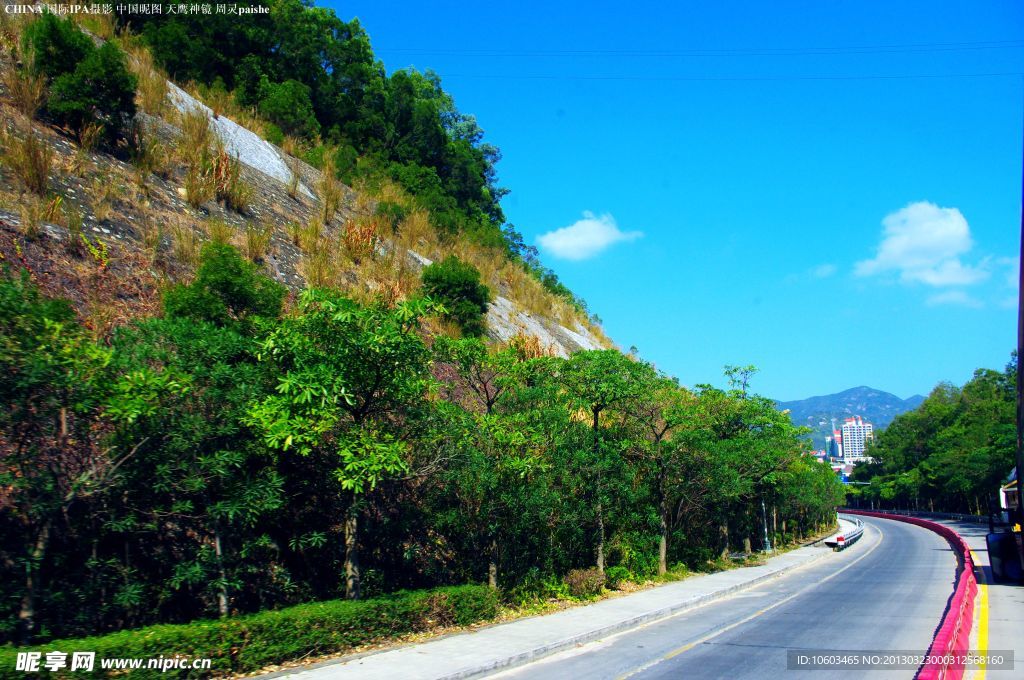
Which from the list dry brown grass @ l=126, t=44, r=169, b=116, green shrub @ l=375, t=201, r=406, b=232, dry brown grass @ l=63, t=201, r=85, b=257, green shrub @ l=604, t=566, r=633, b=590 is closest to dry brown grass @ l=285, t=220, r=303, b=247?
dry brown grass @ l=126, t=44, r=169, b=116

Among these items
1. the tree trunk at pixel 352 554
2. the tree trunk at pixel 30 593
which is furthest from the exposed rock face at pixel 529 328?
the tree trunk at pixel 30 593

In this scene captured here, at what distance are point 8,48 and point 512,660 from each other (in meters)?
20.1

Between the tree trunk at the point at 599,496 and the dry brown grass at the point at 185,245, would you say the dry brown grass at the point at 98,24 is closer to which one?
the dry brown grass at the point at 185,245

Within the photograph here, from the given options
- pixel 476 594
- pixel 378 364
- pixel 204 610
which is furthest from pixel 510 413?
pixel 204 610

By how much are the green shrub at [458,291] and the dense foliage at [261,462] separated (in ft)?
18.8

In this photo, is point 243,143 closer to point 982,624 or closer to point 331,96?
point 331,96

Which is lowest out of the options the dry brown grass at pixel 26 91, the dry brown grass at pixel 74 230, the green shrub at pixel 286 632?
the green shrub at pixel 286 632

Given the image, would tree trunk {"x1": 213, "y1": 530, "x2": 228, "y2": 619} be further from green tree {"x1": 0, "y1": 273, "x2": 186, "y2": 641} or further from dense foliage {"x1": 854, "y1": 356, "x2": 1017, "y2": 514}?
dense foliage {"x1": 854, "y1": 356, "x2": 1017, "y2": 514}

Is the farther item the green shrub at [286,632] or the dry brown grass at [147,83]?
the dry brown grass at [147,83]

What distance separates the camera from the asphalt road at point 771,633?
966cm

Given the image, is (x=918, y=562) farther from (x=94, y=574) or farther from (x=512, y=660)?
(x=94, y=574)

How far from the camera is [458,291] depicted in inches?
890

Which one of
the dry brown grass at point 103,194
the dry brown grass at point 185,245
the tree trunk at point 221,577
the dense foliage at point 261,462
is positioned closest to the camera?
the dense foliage at point 261,462

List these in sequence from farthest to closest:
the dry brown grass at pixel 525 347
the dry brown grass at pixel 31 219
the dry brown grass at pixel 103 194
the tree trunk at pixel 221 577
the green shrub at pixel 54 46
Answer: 1. the dry brown grass at pixel 525 347
2. the green shrub at pixel 54 46
3. the dry brown grass at pixel 103 194
4. the dry brown grass at pixel 31 219
5. the tree trunk at pixel 221 577
